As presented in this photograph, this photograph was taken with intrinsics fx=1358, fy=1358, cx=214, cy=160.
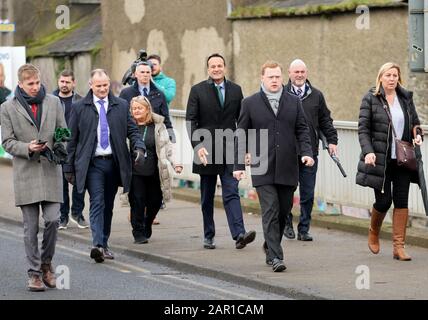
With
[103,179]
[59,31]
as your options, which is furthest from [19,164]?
[59,31]

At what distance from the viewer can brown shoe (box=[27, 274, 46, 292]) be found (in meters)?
11.7

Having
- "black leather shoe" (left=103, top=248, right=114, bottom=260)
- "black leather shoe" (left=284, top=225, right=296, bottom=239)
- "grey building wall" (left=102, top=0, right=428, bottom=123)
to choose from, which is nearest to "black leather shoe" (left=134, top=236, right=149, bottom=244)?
"black leather shoe" (left=103, top=248, right=114, bottom=260)

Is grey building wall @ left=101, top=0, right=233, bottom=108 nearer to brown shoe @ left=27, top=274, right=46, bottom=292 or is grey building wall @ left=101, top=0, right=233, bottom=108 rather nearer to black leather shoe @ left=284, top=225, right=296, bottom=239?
black leather shoe @ left=284, top=225, right=296, bottom=239

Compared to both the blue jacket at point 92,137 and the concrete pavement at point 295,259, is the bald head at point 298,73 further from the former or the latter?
the blue jacket at point 92,137

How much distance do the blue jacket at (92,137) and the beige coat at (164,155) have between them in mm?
911

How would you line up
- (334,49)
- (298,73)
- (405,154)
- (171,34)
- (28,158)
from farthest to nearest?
(171,34)
(334,49)
(298,73)
(405,154)
(28,158)

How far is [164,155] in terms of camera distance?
14.5 meters

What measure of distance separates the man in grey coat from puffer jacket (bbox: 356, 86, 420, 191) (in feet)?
9.67

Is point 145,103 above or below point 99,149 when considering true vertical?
above

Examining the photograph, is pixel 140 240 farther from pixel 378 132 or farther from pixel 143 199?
pixel 378 132

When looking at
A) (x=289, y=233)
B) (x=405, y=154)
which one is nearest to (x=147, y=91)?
(x=289, y=233)

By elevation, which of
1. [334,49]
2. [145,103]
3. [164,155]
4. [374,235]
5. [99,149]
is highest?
[334,49]

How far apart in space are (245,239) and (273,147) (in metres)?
1.71

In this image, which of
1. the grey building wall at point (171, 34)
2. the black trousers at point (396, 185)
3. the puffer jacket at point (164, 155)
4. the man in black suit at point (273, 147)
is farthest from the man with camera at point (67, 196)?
the grey building wall at point (171, 34)
